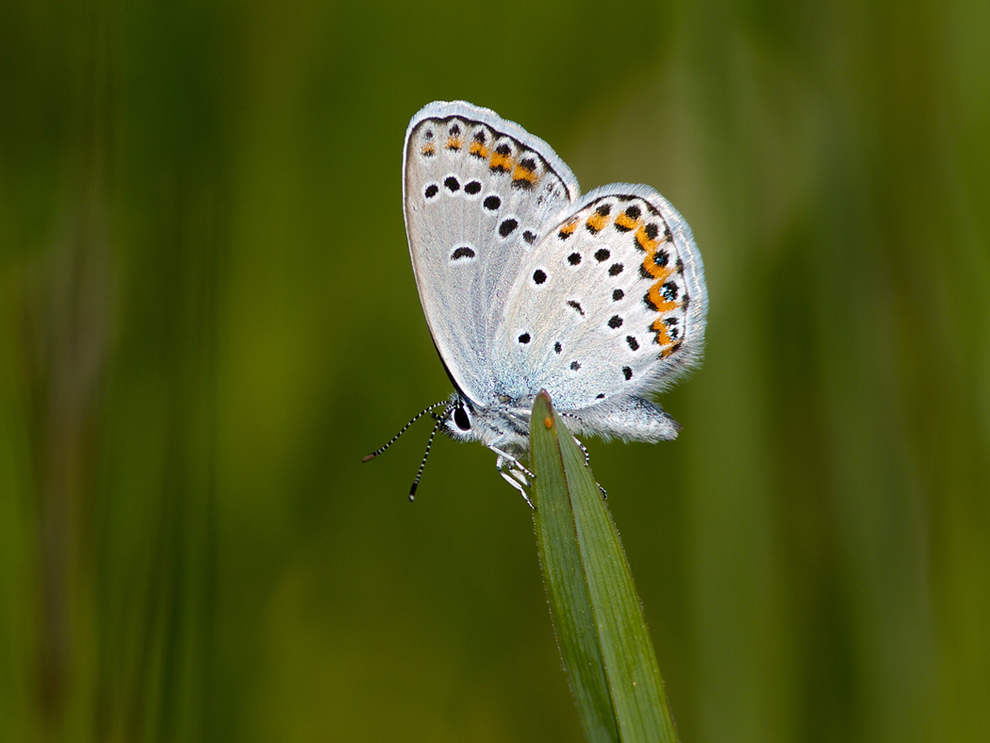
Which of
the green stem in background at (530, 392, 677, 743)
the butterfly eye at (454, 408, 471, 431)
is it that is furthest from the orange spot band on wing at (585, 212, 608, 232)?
the green stem in background at (530, 392, 677, 743)

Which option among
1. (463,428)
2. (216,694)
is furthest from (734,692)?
(216,694)

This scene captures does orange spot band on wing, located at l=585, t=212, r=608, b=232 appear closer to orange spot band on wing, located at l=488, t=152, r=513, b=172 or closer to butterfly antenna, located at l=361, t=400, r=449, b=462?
orange spot band on wing, located at l=488, t=152, r=513, b=172

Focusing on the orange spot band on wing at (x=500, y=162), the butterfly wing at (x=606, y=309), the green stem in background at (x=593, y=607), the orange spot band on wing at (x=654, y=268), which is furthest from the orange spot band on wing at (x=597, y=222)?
the green stem in background at (x=593, y=607)

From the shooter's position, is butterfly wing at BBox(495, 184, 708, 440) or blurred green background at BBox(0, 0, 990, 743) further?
butterfly wing at BBox(495, 184, 708, 440)

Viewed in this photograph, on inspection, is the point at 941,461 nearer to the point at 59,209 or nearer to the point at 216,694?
the point at 216,694

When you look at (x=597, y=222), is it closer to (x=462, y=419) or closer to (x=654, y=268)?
(x=654, y=268)

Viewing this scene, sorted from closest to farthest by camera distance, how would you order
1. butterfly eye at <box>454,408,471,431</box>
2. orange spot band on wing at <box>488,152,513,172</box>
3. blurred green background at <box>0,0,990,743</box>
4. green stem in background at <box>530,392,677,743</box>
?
green stem in background at <box>530,392,677,743</box> → blurred green background at <box>0,0,990,743</box> → butterfly eye at <box>454,408,471,431</box> → orange spot band on wing at <box>488,152,513,172</box>
